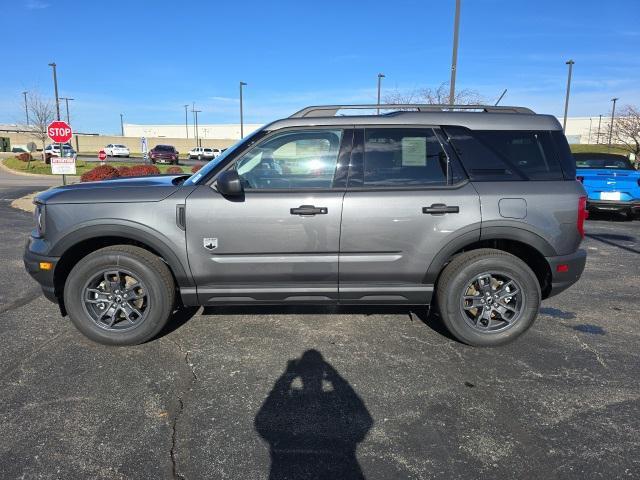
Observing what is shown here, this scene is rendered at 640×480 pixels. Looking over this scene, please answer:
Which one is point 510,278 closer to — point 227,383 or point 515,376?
point 515,376

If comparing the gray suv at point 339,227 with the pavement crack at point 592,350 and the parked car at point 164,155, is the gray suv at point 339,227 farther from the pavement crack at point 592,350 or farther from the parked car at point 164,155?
the parked car at point 164,155

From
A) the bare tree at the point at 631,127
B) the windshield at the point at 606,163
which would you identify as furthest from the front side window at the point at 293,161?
the bare tree at the point at 631,127

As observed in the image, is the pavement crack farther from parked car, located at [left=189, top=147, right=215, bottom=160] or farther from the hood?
parked car, located at [left=189, top=147, right=215, bottom=160]

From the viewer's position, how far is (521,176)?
3895mm

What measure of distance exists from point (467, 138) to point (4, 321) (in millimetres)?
4634

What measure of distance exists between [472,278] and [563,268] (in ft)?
2.56

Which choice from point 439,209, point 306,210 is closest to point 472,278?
point 439,209

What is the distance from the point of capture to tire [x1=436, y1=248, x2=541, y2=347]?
3891 mm

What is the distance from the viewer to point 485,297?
398cm

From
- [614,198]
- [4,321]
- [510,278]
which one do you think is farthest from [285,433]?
[614,198]

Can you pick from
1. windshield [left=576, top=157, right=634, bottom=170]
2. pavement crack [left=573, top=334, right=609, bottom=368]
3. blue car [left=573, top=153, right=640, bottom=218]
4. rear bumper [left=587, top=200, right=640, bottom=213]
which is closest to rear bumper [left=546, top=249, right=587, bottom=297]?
pavement crack [left=573, top=334, right=609, bottom=368]

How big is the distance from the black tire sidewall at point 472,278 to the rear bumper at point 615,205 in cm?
820

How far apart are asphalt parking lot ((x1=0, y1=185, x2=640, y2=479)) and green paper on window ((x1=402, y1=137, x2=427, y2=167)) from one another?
155 centimetres

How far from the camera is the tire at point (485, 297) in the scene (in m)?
3.89
